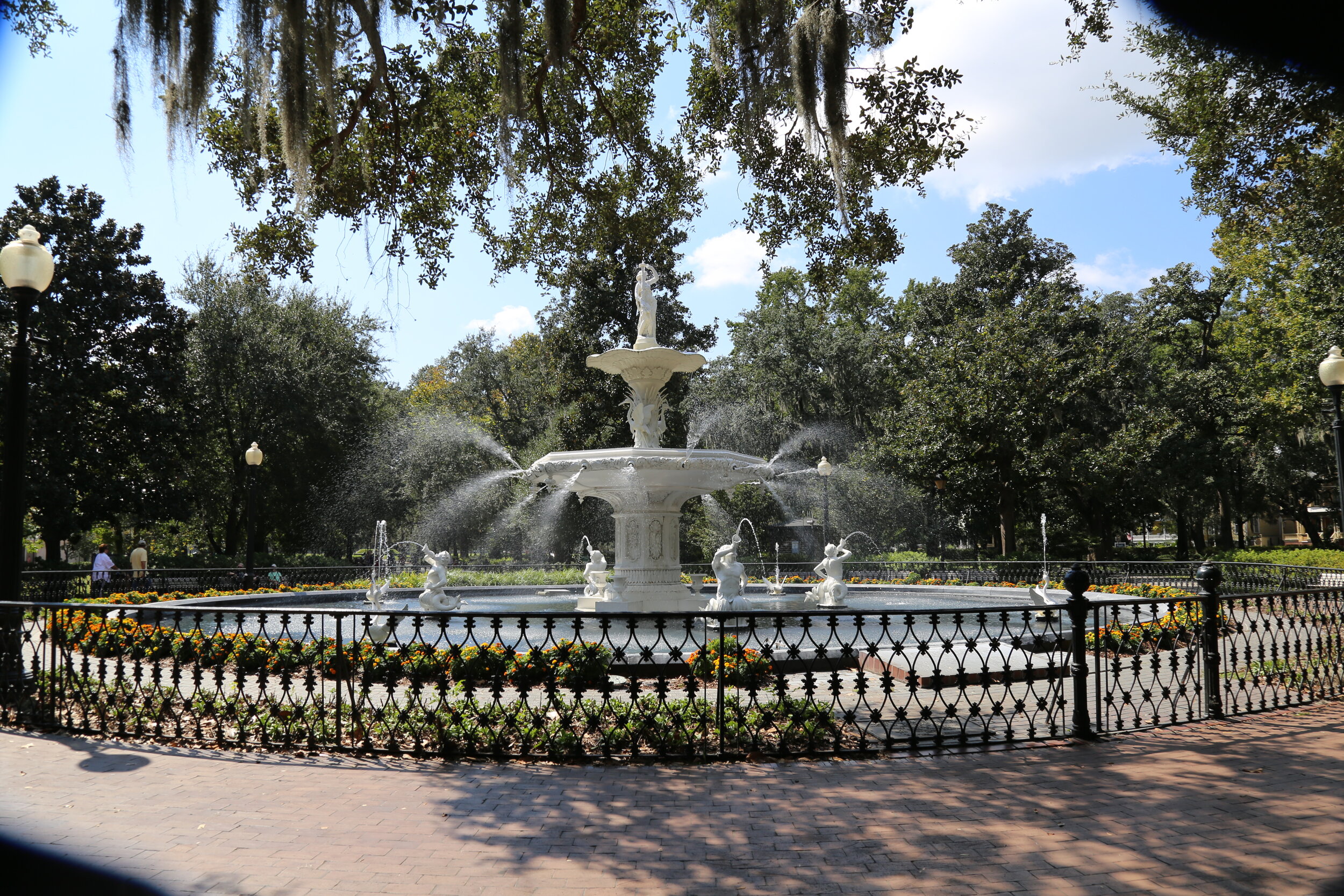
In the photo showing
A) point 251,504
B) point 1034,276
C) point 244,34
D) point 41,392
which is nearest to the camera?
point 244,34

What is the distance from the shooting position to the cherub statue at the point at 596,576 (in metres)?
14.7

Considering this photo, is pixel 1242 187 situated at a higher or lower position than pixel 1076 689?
higher

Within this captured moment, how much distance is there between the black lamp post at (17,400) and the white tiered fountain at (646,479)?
260 inches

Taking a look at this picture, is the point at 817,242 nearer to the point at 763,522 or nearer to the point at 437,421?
the point at 763,522

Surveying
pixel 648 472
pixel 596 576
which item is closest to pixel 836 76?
pixel 648 472

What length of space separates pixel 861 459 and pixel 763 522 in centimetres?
494

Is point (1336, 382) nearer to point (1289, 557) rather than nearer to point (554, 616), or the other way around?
point (554, 616)

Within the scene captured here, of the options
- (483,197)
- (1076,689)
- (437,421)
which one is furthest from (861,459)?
(1076,689)

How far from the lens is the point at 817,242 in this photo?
1082 cm

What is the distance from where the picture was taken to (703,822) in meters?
4.59

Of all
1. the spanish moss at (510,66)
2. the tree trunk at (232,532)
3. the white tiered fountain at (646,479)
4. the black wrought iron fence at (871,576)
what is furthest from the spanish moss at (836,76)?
→ the tree trunk at (232,532)

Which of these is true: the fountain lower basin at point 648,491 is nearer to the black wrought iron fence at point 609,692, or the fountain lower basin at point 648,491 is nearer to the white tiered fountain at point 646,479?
the white tiered fountain at point 646,479

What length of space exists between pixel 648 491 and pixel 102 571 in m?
13.0

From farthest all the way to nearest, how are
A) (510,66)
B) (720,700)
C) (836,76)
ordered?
(836,76) < (510,66) < (720,700)
